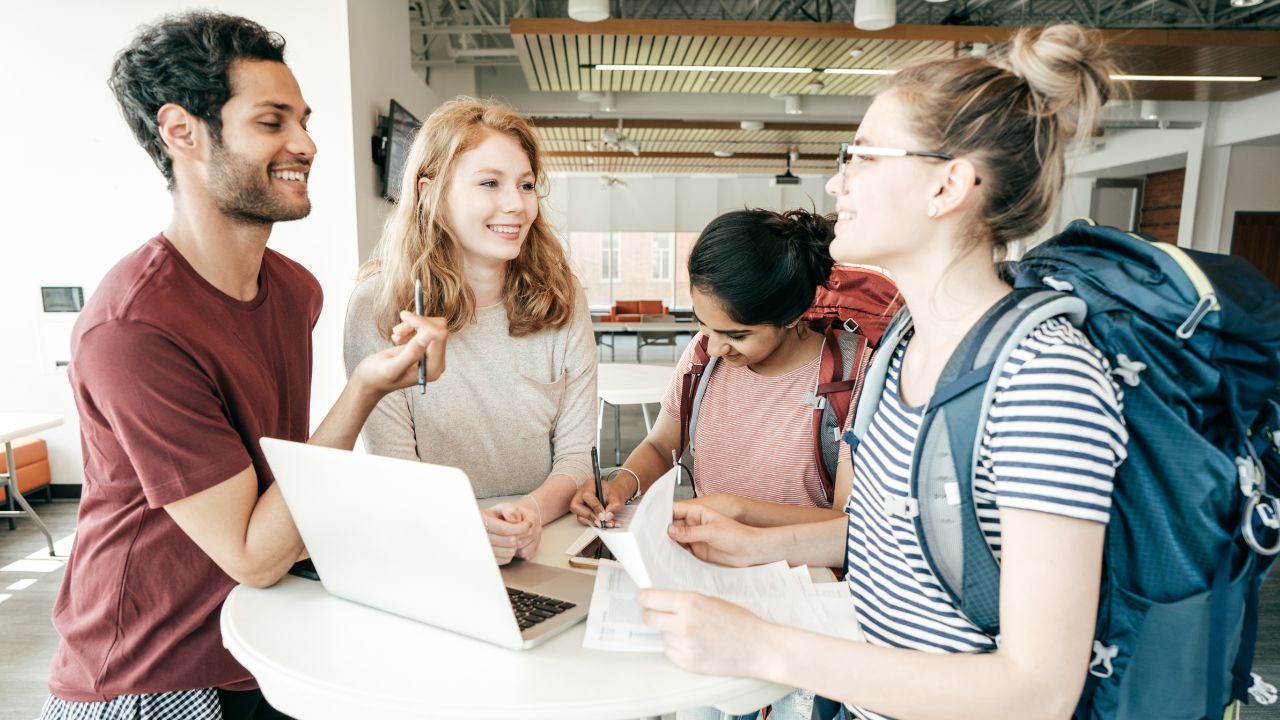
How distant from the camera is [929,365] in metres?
1.11

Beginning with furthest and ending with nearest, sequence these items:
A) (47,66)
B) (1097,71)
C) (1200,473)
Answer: (47,66) → (1097,71) → (1200,473)

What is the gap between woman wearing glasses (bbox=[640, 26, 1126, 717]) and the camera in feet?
2.81

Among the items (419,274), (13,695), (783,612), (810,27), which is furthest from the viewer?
(810,27)

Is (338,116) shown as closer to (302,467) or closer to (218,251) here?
(218,251)

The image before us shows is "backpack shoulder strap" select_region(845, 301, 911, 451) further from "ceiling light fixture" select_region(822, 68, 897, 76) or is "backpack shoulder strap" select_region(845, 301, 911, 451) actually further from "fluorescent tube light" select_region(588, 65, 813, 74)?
"ceiling light fixture" select_region(822, 68, 897, 76)

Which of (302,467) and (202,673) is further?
(202,673)

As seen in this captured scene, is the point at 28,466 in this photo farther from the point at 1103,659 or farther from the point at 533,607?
the point at 1103,659

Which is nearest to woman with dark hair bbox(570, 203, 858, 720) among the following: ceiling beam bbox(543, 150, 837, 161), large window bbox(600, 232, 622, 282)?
ceiling beam bbox(543, 150, 837, 161)

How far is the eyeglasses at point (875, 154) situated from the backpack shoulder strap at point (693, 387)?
2.69 ft

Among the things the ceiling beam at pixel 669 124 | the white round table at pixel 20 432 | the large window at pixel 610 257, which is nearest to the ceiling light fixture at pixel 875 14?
the ceiling beam at pixel 669 124

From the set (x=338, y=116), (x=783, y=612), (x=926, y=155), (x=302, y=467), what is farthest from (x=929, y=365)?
(x=338, y=116)

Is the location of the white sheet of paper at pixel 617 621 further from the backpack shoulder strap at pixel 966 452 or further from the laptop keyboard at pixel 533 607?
the backpack shoulder strap at pixel 966 452

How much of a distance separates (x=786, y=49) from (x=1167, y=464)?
269 inches

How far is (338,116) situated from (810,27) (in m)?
4.06
